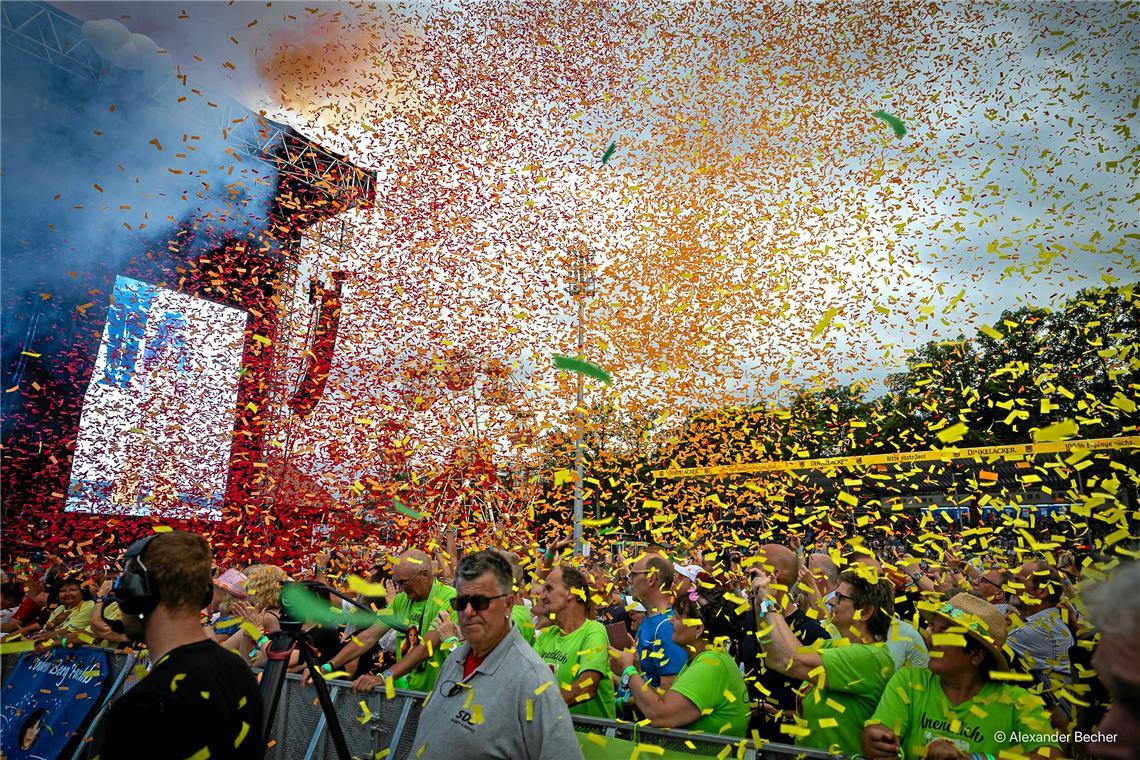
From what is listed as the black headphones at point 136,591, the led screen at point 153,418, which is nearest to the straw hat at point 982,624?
the black headphones at point 136,591

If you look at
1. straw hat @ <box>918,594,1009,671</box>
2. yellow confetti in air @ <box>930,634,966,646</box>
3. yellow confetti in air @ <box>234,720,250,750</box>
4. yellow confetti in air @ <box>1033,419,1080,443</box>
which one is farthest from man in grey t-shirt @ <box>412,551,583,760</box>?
yellow confetti in air @ <box>1033,419,1080,443</box>

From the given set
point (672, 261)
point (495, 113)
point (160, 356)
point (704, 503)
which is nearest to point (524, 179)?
point (495, 113)

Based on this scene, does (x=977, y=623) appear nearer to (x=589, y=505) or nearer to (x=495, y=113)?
(x=495, y=113)

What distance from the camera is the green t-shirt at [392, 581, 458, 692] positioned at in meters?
4.93

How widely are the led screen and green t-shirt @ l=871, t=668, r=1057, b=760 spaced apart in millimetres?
11617

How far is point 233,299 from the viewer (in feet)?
53.5

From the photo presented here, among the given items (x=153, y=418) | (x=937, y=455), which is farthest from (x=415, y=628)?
(x=153, y=418)

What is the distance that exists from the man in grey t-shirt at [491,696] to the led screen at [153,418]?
10.2m

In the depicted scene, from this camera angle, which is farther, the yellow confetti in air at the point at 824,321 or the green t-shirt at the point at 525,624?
the yellow confetti in air at the point at 824,321

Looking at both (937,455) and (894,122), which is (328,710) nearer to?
(937,455)

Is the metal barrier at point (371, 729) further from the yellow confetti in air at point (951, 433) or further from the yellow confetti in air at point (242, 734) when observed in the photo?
the yellow confetti in air at point (951, 433)

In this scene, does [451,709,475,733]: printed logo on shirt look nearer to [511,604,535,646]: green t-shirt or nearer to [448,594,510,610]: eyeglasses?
[448,594,510,610]: eyeglasses

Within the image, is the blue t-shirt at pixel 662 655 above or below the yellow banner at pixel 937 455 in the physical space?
below

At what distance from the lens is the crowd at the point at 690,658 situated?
8.11 feet
